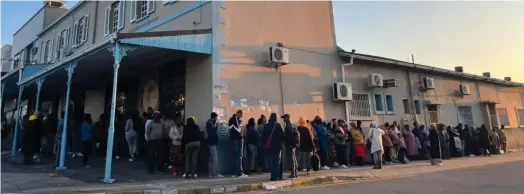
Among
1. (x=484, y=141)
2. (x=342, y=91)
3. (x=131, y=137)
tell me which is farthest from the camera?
(x=484, y=141)

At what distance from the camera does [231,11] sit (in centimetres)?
1141

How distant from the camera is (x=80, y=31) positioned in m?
19.9

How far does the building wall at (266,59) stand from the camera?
10.8 meters

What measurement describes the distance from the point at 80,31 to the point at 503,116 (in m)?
25.4

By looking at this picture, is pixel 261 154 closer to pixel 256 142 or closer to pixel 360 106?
pixel 256 142

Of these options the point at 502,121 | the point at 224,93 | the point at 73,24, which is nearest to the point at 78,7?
the point at 73,24

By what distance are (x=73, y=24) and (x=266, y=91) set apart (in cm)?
1520

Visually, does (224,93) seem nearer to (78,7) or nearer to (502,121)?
(78,7)

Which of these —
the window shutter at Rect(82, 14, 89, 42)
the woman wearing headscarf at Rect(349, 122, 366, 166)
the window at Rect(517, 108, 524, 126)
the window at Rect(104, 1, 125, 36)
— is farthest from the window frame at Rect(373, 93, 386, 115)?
the window shutter at Rect(82, 14, 89, 42)

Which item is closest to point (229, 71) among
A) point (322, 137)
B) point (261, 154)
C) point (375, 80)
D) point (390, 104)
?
point (261, 154)

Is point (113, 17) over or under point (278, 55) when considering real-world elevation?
over

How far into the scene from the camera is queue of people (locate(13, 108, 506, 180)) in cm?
920

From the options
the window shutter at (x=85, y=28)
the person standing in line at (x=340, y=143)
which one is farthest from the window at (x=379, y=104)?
the window shutter at (x=85, y=28)

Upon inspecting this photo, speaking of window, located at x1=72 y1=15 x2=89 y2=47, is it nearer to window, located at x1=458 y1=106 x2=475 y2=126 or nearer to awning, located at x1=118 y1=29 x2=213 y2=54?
awning, located at x1=118 y1=29 x2=213 y2=54
